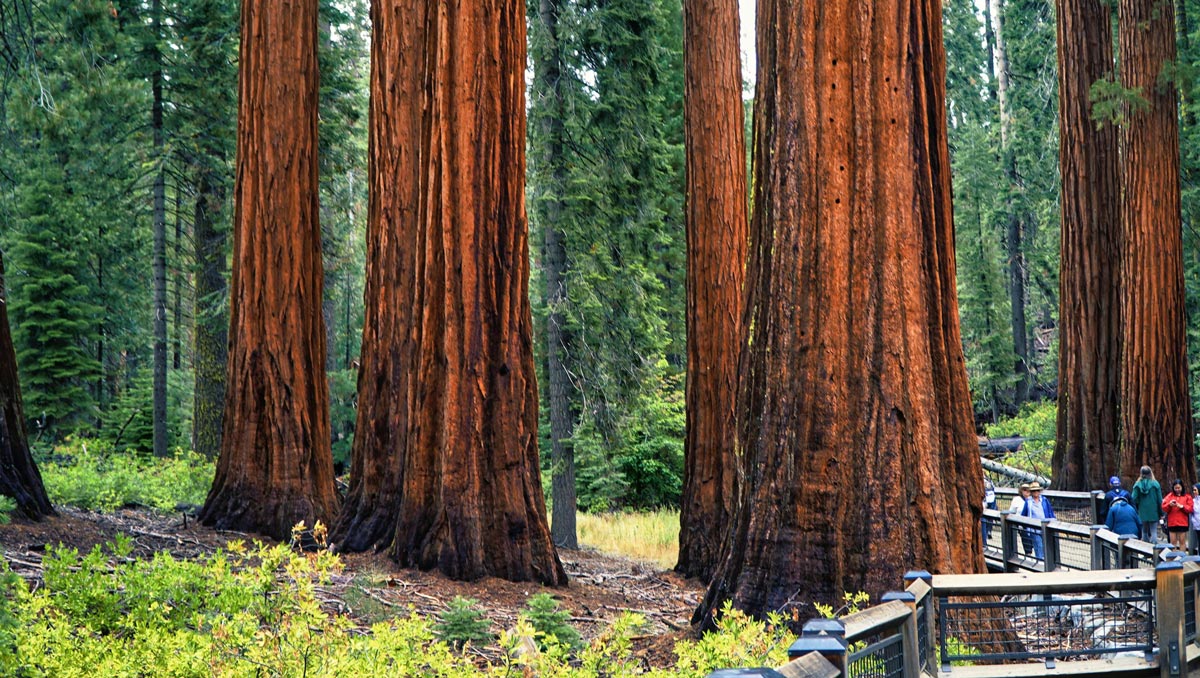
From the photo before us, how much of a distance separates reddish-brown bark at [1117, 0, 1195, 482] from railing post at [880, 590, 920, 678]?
16309mm

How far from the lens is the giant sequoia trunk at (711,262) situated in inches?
599

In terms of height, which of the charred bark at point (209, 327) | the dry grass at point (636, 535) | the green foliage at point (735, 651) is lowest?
the dry grass at point (636, 535)

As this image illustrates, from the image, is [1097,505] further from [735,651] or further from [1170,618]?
[735,651]

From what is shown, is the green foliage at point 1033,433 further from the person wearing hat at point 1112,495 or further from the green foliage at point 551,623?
the green foliage at point 551,623

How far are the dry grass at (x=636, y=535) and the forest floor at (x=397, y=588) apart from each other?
6.45m

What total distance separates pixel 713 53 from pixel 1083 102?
1022cm

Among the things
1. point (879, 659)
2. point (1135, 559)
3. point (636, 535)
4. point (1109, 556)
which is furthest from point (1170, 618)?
point (636, 535)

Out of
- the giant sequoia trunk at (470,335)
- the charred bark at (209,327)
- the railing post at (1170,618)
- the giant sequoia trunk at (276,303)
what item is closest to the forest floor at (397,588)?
the giant sequoia trunk at (470,335)

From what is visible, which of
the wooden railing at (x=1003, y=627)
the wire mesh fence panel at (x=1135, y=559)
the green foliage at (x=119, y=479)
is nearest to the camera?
the wooden railing at (x=1003, y=627)

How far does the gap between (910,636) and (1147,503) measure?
1278 cm

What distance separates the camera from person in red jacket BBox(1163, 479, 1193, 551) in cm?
1605

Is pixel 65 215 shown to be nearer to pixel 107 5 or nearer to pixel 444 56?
pixel 107 5

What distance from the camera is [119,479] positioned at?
1780 cm

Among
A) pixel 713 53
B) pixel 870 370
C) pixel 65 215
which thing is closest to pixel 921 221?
pixel 870 370
